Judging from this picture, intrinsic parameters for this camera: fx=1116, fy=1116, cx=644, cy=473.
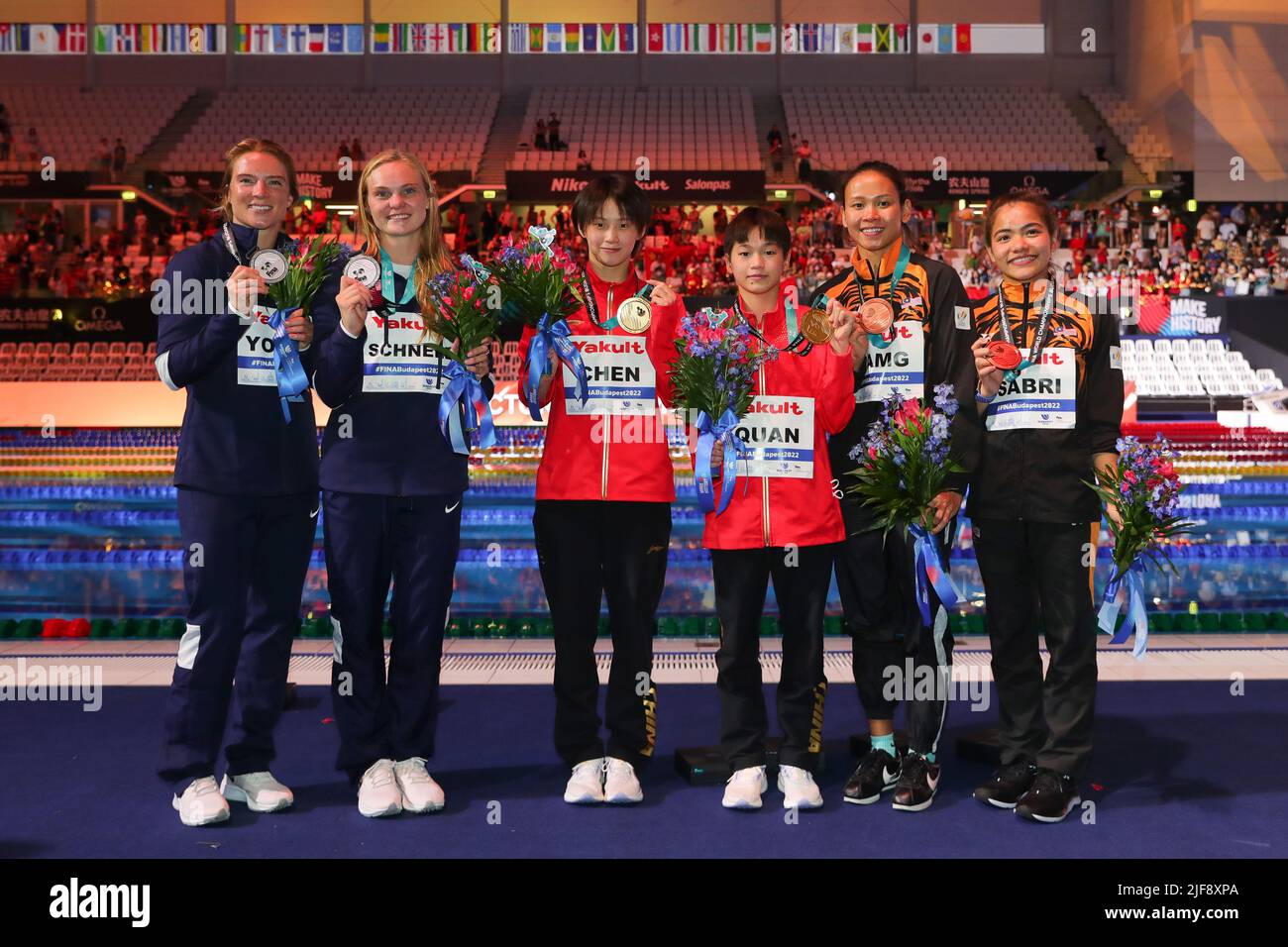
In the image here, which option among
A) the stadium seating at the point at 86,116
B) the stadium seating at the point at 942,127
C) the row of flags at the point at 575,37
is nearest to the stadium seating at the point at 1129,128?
the stadium seating at the point at 942,127

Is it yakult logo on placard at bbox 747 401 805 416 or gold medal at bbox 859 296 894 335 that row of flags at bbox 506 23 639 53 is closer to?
gold medal at bbox 859 296 894 335

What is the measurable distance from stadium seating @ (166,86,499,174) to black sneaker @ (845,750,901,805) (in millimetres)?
18369

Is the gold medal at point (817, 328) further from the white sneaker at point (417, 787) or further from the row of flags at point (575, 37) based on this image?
the row of flags at point (575, 37)

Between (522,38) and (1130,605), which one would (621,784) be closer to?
(1130,605)

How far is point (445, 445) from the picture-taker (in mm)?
3135

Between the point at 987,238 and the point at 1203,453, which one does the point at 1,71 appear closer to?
the point at 1203,453

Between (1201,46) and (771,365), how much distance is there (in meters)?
19.6

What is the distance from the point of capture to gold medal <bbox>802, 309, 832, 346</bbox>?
10.0 feet

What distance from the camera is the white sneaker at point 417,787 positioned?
295cm

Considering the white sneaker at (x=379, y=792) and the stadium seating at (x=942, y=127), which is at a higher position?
the stadium seating at (x=942, y=127)

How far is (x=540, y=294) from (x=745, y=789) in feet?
4.71

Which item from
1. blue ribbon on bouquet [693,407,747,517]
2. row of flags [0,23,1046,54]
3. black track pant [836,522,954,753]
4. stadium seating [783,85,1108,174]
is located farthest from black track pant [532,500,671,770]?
row of flags [0,23,1046,54]

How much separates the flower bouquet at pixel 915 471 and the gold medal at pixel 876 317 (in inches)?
7.9
